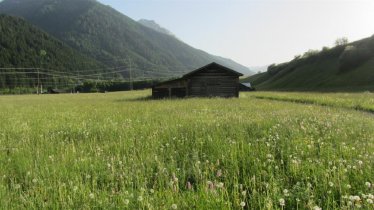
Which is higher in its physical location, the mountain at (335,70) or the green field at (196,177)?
the mountain at (335,70)

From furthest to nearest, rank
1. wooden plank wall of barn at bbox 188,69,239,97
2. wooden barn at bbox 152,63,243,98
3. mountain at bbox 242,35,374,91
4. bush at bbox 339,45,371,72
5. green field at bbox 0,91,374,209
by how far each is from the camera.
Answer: bush at bbox 339,45,371,72 → mountain at bbox 242,35,374,91 → wooden plank wall of barn at bbox 188,69,239,97 → wooden barn at bbox 152,63,243,98 → green field at bbox 0,91,374,209

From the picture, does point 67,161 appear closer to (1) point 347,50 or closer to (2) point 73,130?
(2) point 73,130

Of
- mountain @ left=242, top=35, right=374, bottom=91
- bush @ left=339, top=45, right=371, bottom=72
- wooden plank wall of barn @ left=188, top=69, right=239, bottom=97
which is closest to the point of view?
wooden plank wall of barn @ left=188, top=69, right=239, bottom=97

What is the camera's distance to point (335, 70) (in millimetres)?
91500

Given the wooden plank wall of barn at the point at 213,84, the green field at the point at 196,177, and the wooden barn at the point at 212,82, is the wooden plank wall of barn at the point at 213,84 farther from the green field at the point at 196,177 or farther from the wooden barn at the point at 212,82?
the green field at the point at 196,177

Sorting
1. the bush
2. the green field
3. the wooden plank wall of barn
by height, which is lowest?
the green field

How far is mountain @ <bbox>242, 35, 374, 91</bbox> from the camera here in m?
75.2

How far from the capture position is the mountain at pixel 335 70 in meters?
75.2

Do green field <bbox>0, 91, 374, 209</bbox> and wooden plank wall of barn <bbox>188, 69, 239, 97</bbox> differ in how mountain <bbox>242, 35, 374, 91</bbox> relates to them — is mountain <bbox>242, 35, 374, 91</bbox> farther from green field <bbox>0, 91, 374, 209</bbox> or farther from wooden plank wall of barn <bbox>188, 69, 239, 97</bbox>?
green field <bbox>0, 91, 374, 209</bbox>

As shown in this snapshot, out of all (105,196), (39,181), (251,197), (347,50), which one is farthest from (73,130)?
(347,50)

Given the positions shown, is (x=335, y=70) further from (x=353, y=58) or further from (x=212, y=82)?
(x=212, y=82)

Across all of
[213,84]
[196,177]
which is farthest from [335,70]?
[196,177]

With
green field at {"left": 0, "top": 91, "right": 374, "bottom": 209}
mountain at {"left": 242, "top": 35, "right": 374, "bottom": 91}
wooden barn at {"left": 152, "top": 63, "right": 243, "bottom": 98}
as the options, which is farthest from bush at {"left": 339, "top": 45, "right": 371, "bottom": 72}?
green field at {"left": 0, "top": 91, "right": 374, "bottom": 209}

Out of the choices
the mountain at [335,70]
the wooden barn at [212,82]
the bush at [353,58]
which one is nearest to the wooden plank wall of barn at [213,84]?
the wooden barn at [212,82]
